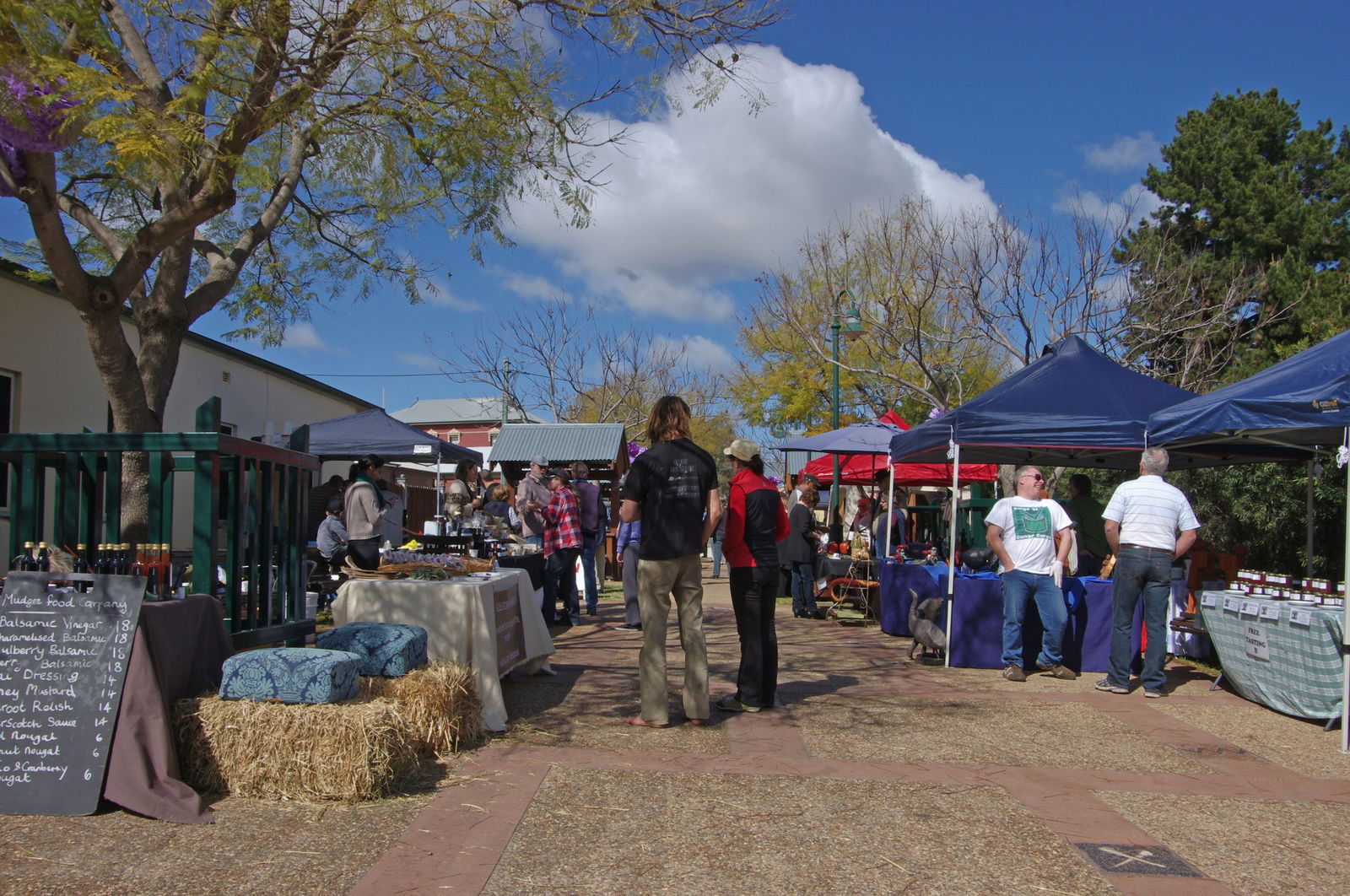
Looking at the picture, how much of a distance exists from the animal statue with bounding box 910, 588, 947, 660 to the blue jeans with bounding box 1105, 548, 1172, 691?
1.42 metres

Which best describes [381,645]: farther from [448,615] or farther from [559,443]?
[559,443]

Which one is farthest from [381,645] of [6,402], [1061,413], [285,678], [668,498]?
[6,402]

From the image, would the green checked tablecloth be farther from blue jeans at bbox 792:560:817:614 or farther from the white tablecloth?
blue jeans at bbox 792:560:817:614

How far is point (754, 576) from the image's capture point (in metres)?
6.20

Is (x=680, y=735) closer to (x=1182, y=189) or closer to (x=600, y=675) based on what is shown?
(x=600, y=675)

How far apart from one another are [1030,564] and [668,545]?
3619mm

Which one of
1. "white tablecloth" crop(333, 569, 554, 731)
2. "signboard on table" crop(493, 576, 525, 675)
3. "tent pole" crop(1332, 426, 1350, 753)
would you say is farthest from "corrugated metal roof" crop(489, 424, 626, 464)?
"tent pole" crop(1332, 426, 1350, 753)

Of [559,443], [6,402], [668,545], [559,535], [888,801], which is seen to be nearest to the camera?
[888,801]

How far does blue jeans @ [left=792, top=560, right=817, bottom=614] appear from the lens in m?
12.7

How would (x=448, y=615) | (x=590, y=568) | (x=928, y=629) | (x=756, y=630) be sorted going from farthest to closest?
(x=590, y=568) < (x=928, y=629) < (x=756, y=630) < (x=448, y=615)

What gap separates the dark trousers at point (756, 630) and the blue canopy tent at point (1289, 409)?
11.2ft

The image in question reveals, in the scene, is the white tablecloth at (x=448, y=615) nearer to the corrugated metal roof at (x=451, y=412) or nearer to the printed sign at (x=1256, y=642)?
the printed sign at (x=1256, y=642)

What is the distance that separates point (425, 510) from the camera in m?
27.2

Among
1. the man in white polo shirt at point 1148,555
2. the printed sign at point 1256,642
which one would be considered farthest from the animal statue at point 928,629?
the printed sign at point 1256,642
